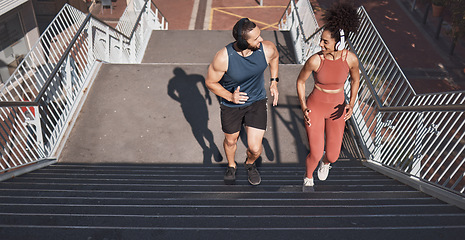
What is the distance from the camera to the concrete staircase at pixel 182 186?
→ 2852 mm

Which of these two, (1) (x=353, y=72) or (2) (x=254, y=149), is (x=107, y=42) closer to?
(2) (x=254, y=149)

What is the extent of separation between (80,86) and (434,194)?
5.74m

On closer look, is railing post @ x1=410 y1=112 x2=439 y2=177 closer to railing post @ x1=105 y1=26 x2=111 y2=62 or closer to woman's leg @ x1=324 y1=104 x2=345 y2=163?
woman's leg @ x1=324 y1=104 x2=345 y2=163

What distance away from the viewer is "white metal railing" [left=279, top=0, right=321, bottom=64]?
8509mm

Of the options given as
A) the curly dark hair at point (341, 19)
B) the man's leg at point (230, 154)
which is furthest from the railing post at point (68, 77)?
the curly dark hair at point (341, 19)

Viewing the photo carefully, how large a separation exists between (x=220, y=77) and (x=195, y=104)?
2920 millimetres

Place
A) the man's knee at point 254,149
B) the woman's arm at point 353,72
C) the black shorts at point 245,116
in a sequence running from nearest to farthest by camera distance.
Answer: the woman's arm at point 353,72 → the black shorts at point 245,116 → the man's knee at point 254,149

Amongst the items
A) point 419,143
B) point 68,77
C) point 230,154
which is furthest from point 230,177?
point 68,77

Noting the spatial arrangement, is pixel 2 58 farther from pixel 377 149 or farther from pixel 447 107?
pixel 447 107

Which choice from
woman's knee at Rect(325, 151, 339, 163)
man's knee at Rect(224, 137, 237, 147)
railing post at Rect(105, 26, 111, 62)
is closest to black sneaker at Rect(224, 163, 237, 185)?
man's knee at Rect(224, 137, 237, 147)

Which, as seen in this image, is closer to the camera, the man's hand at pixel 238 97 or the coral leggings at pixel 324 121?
the man's hand at pixel 238 97

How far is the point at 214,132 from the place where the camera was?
241 inches

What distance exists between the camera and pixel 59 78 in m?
6.20

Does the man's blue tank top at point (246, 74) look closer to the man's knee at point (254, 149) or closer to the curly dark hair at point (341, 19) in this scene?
the man's knee at point (254, 149)
